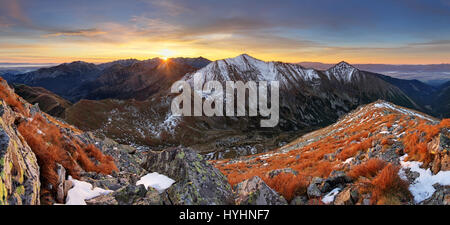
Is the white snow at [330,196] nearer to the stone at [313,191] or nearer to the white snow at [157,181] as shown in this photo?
the stone at [313,191]

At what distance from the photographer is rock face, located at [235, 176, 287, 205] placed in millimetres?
6698

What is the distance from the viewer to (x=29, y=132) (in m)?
8.12

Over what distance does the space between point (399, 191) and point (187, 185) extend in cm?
702

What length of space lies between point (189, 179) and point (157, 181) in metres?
1.64

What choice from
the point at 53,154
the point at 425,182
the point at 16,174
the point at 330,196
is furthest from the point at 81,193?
the point at 425,182

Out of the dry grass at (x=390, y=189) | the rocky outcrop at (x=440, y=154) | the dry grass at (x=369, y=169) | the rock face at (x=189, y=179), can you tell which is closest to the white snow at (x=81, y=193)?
the rock face at (x=189, y=179)

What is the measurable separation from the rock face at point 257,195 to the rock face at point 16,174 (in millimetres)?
5822

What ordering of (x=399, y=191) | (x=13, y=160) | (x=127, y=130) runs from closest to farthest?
(x=13, y=160) < (x=399, y=191) < (x=127, y=130)

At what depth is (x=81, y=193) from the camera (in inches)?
280

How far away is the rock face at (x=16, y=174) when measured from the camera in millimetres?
5071

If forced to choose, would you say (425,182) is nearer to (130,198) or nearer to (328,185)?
(328,185)
